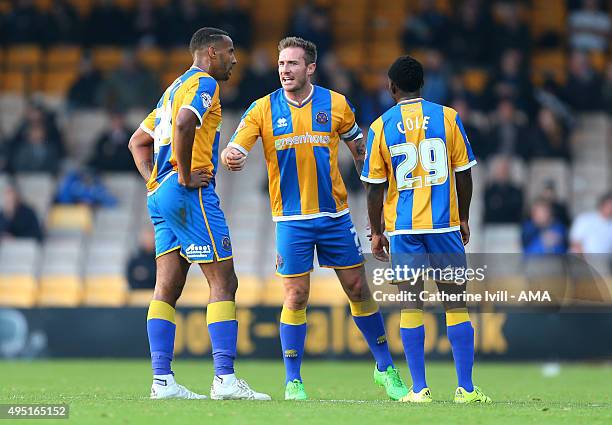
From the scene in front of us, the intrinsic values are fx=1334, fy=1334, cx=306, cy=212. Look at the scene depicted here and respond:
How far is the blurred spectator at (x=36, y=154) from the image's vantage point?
19.3 meters

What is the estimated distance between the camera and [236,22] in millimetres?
21000

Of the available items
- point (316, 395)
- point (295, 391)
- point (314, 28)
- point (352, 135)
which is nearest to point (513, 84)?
point (314, 28)

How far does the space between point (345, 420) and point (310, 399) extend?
5.84 feet

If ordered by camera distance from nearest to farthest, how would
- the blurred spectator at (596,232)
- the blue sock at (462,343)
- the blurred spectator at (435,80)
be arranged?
the blue sock at (462,343) < the blurred spectator at (596,232) < the blurred spectator at (435,80)

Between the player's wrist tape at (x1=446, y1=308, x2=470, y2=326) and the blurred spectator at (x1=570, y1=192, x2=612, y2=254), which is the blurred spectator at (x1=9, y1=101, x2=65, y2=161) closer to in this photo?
the blurred spectator at (x1=570, y1=192, x2=612, y2=254)

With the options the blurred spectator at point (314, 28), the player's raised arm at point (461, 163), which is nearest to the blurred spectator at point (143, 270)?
the blurred spectator at point (314, 28)

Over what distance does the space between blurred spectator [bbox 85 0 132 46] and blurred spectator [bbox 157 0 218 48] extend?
59cm

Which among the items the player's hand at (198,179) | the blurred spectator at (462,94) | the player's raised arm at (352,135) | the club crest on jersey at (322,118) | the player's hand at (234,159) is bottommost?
the player's hand at (198,179)

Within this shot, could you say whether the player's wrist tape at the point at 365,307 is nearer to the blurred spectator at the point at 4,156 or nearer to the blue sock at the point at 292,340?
the blue sock at the point at 292,340

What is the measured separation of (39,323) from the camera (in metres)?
16.5

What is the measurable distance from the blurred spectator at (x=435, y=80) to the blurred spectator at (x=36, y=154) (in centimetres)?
551

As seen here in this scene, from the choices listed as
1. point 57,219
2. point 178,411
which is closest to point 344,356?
point 57,219

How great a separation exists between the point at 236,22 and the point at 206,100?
1230cm

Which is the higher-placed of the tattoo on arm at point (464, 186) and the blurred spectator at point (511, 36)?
the blurred spectator at point (511, 36)
